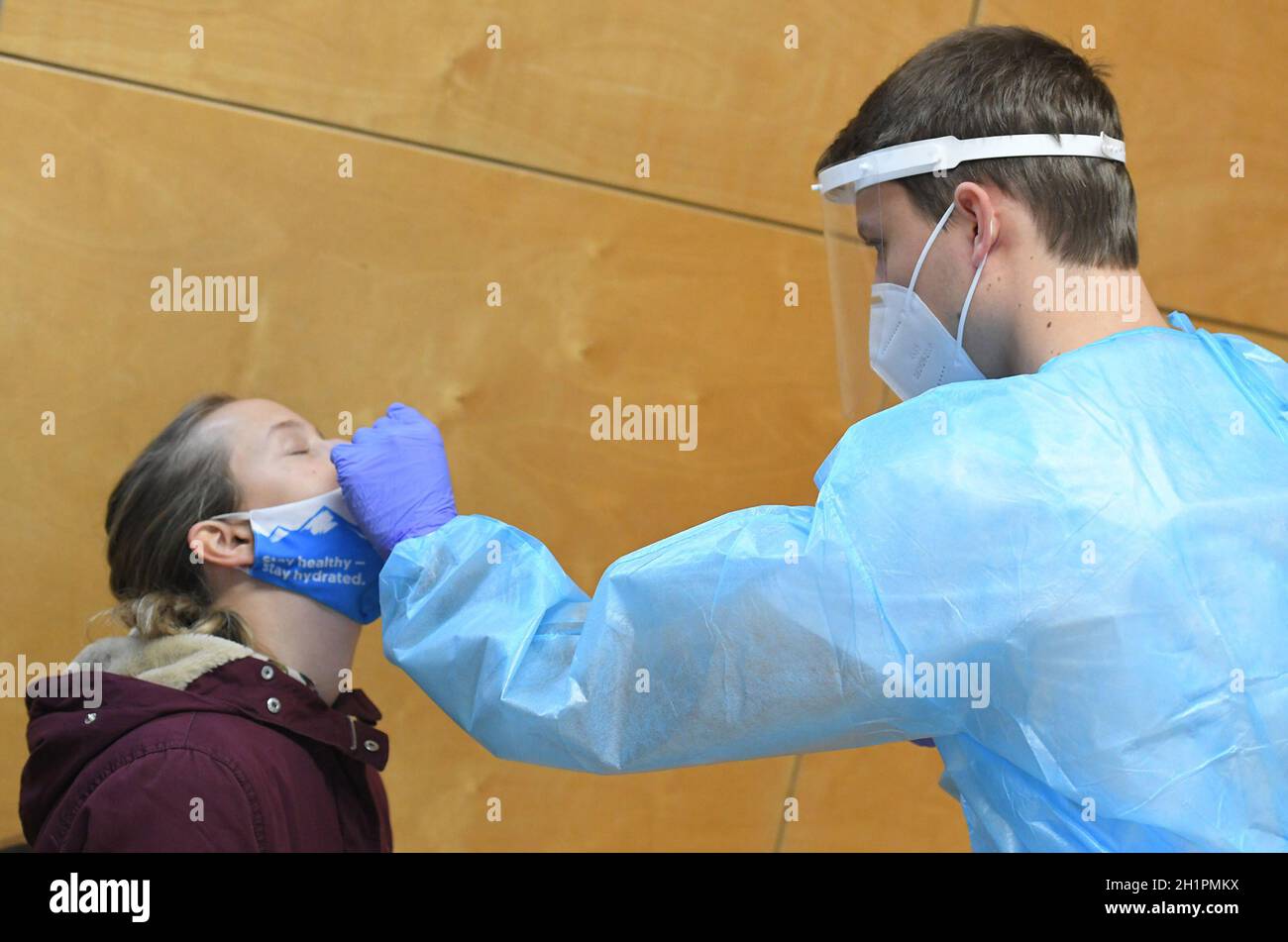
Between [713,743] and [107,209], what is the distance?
148 cm

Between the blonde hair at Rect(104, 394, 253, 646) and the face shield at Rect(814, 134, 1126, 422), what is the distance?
918 mm

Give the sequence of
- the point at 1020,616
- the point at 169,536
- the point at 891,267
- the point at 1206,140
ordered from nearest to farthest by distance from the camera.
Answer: the point at 1020,616 < the point at 891,267 < the point at 169,536 < the point at 1206,140

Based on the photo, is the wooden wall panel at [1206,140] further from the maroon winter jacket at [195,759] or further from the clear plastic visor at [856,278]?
the maroon winter jacket at [195,759]

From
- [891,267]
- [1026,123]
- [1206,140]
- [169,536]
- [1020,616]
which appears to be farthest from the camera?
[1206,140]

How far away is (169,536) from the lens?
1.86 meters

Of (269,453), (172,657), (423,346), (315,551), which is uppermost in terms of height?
(423,346)

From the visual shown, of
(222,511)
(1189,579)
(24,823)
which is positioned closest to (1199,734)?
(1189,579)

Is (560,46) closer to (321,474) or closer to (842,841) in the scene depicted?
(321,474)

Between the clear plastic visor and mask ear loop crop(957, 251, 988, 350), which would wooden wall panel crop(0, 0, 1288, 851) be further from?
mask ear loop crop(957, 251, 988, 350)

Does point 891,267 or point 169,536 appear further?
point 169,536

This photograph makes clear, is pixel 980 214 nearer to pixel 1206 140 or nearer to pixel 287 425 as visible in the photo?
pixel 287 425

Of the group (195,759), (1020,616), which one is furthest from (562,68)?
(1020,616)

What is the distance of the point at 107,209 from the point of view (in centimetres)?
221

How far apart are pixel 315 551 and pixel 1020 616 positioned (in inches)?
39.5
